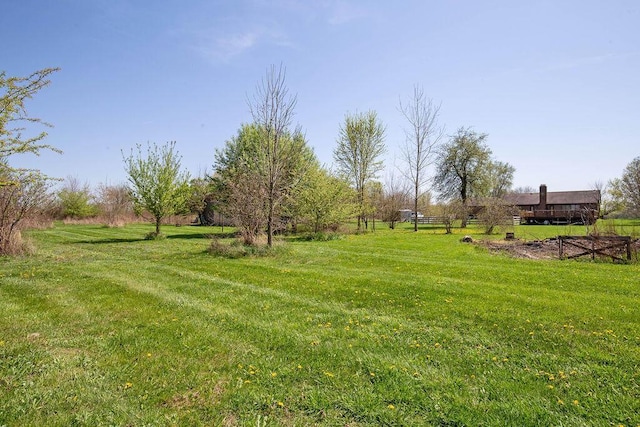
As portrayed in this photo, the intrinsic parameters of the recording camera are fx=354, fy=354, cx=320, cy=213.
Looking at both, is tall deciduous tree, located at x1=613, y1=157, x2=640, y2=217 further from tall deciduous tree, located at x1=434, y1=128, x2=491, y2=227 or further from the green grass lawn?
the green grass lawn

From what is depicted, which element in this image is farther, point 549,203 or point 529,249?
point 549,203

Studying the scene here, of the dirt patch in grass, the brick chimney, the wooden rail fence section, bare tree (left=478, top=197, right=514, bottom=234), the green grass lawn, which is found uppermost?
the brick chimney

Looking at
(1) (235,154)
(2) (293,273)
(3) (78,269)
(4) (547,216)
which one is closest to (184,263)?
(3) (78,269)

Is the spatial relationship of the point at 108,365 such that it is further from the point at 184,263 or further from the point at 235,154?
the point at 235,154

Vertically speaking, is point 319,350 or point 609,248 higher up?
point 609,248

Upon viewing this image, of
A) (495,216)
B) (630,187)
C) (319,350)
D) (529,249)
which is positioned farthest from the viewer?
(630,187)

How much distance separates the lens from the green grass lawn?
3.55m

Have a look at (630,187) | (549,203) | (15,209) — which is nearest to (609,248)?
(15,209)

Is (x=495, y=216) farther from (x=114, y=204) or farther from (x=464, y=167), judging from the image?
(x=114, y=204)

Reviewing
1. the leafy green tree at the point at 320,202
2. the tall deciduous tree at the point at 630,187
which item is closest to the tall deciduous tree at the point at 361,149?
the leafy green tree at the point at 320,202

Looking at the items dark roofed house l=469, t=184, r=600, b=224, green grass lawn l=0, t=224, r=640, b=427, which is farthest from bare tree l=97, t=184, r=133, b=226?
dark roofed house l=469, t=184, r=600, b=224

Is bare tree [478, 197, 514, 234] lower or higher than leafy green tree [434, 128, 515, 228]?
lower

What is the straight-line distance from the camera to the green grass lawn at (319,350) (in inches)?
140

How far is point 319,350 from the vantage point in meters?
4.98
